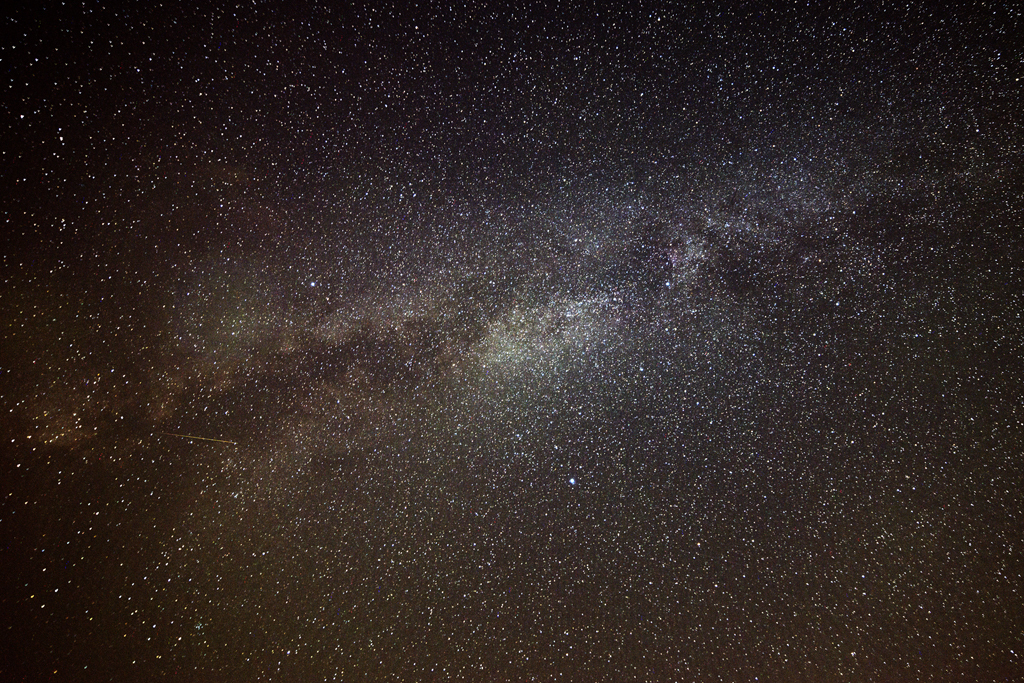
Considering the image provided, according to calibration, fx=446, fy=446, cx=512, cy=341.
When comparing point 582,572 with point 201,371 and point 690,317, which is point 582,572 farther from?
point 201,371

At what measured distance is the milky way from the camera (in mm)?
643

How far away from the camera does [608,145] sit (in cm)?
68

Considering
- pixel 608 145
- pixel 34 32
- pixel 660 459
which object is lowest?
pixel 660 459

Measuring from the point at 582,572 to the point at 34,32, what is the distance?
107 centimetres

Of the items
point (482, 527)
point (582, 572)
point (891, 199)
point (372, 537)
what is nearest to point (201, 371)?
point (372, 537)

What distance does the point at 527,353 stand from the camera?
0.69 meters

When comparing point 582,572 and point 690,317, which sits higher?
point 690,317

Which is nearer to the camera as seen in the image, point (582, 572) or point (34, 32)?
point (34, 32)

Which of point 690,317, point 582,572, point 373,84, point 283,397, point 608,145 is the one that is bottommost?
point 582,572

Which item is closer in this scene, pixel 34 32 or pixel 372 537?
pixel 34 32

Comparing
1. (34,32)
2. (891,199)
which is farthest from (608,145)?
(34,32)

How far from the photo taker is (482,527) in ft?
2.29

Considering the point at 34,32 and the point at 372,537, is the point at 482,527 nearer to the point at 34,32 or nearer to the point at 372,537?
the point at 372,537

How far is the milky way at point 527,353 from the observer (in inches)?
25.3
